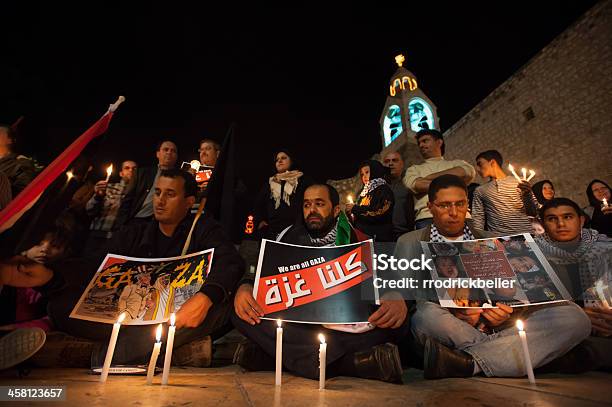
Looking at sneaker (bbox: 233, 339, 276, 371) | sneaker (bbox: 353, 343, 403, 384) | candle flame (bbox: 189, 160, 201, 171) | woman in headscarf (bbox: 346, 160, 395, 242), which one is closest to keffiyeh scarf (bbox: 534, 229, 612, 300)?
woman in headscarf (bbox: 346, 160, 395, 242)

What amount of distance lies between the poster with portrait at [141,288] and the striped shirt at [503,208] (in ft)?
10.7

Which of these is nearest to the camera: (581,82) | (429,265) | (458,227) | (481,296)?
(481,296)

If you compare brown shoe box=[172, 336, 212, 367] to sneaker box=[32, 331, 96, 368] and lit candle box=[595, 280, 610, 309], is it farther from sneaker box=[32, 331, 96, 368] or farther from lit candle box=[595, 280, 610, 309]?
lit candle box=[595, 280, 610, 309]

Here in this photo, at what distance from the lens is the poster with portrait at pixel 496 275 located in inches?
75.2

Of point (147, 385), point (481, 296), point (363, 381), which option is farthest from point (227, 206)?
point (481, 296)

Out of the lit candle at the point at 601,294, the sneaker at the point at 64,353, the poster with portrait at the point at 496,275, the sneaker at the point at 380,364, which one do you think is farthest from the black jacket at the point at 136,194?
the lit candle at the point at 601,294

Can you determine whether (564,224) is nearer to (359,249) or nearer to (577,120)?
(359,249)

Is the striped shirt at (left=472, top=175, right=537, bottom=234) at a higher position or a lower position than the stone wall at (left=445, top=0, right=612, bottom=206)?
lower

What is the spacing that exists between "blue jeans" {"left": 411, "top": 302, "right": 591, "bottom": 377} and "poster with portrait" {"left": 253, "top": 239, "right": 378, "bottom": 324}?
525mm

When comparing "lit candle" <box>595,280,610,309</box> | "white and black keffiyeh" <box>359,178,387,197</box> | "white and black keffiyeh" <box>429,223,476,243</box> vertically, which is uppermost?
"white and black keffiyeh" <box>359,178,387,197</box>

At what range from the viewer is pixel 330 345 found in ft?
6.42

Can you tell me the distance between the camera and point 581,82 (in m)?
9.66

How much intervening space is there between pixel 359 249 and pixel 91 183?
3.80m

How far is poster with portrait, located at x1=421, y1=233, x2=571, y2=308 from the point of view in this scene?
6.26ft
